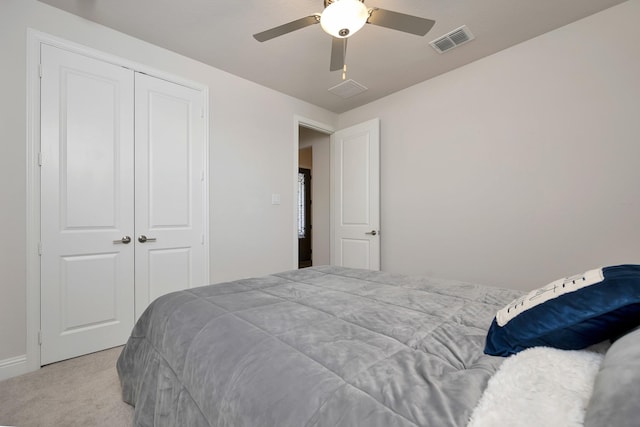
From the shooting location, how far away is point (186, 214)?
274cm

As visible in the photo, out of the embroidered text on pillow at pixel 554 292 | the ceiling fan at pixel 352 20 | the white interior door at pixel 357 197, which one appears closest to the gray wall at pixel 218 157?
the white interior door at pixel 357 197

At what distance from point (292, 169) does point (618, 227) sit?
3.09 m

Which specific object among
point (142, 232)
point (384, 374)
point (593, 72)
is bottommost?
point (384, 374)

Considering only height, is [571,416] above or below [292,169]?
below

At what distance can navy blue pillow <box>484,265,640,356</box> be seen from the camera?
25.0 inches

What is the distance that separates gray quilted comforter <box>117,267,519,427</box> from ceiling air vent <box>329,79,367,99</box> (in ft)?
8.25

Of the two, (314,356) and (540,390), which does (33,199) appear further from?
(540,390)

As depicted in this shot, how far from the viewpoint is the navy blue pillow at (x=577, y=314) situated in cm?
64

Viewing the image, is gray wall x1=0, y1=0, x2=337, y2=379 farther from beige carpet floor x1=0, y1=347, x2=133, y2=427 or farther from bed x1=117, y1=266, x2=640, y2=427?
bed x1=117, y1=266, x2=640, y2=427

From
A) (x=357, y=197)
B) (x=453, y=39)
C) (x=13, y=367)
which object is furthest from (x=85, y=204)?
(x=453, y=39)

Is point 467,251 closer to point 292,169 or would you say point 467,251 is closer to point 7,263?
point 292,169

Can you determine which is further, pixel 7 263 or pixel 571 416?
pixel 7 263

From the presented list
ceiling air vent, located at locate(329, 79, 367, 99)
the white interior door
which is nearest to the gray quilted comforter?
the white interior door

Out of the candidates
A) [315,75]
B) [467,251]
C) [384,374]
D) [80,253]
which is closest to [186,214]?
[80,253]
